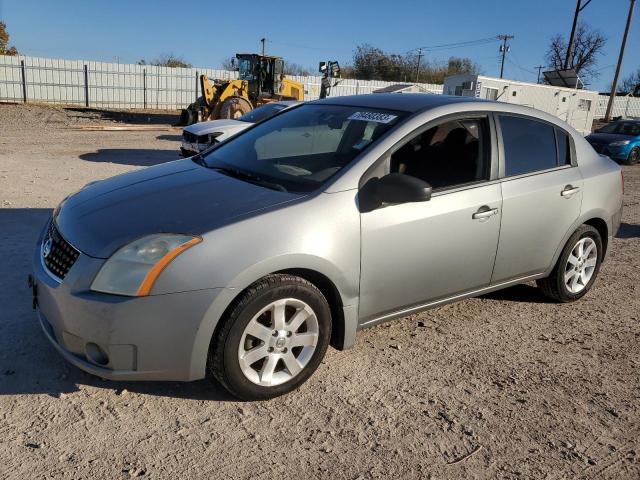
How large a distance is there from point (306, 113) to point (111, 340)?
2398mm

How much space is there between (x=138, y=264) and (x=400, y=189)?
150 centimetres

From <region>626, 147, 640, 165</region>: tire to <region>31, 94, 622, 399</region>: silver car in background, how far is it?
1520cm

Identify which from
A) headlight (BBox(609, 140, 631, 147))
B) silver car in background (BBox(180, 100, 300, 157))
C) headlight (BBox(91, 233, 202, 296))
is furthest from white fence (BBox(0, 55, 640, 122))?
headlight (BBox(91, 233, 202, 296))

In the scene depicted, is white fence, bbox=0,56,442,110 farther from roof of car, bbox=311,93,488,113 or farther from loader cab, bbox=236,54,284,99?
roof of car, bbox=311,93,488,113

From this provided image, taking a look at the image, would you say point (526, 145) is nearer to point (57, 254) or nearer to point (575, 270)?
point (575, 270)

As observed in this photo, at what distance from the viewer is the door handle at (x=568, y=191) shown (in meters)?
4.50

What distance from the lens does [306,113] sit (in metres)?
4.46

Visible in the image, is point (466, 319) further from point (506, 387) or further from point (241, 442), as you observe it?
point (241, 442)

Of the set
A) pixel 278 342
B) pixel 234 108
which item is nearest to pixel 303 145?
pixel 278 342

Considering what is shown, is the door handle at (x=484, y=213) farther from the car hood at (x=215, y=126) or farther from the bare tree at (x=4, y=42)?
the bare tree at (x=4, y=42)

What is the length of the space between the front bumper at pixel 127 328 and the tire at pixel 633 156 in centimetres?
1841

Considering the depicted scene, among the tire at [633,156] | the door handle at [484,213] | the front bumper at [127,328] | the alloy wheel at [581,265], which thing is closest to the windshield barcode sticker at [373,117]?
the door handle at [484,213]

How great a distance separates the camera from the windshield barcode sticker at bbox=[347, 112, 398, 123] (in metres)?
3.82

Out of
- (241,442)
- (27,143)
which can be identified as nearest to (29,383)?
(241,442)
